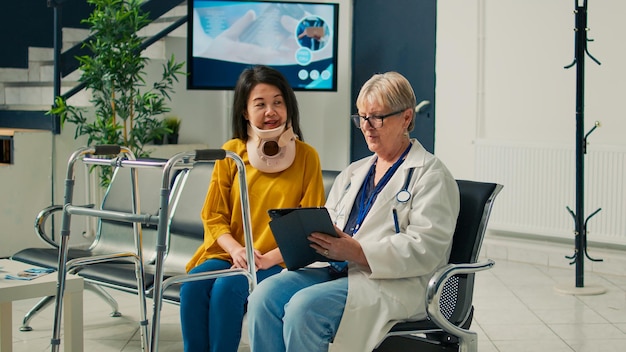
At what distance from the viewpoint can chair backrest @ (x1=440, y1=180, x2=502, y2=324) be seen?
2688 mm

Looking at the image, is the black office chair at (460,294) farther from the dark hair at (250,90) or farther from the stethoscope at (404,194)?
the dark hair at (250,90)

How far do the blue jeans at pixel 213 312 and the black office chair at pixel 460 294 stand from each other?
55 centimetres

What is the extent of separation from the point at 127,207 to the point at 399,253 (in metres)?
2.05

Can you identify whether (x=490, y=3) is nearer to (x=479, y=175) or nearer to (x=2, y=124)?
(x=479, y=175)

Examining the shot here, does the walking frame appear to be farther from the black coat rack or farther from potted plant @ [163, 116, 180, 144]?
potted plant @ [163, 116, 180, 144]

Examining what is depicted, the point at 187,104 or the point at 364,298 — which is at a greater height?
the point at 187,104

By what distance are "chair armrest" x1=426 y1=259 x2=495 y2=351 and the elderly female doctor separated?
3.2 inches

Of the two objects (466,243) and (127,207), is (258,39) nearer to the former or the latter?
(127,207)

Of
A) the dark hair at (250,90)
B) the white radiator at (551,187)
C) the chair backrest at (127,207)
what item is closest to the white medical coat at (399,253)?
the dark hair at (250,90)

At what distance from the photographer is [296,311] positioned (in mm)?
2482

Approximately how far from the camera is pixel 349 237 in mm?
2598

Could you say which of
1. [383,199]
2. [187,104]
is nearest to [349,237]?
[383,199]

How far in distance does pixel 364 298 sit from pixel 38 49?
207 inches

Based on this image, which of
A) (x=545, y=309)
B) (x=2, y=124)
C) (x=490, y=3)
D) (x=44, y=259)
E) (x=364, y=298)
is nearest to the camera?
(x=364, y=298)
